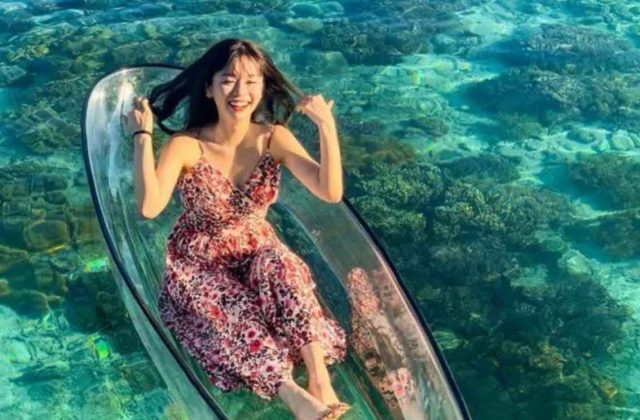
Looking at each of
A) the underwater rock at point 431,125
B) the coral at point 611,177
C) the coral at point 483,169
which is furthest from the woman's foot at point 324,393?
the underwater rock at point 431,125

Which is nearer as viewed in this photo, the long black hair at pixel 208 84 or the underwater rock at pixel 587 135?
the long black hair at pixel 208 84

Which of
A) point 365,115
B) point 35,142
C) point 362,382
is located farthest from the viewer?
point 365,115

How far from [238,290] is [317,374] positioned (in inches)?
19.8

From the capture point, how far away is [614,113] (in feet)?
23.3

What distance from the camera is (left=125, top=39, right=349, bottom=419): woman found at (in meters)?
3.52

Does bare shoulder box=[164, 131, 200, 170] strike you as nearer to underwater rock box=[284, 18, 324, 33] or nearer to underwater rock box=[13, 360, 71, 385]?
underwater rock box=[13, 360, 71, 385]

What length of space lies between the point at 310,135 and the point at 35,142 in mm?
1939

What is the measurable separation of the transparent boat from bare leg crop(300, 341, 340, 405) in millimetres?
150

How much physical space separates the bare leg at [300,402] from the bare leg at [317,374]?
0.06m

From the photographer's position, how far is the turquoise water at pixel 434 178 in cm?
448

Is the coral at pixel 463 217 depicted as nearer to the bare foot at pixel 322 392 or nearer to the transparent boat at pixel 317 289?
the transparent boat at pixel 317 289

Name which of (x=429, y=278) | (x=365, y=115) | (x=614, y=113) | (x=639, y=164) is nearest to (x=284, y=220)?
(x=429, y=278)

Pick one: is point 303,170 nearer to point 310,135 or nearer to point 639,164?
point 310,135

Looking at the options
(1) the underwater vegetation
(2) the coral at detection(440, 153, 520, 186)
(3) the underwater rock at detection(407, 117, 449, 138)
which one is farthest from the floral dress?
(3) the underwater rock at detection(407, 117, 449, 138)
